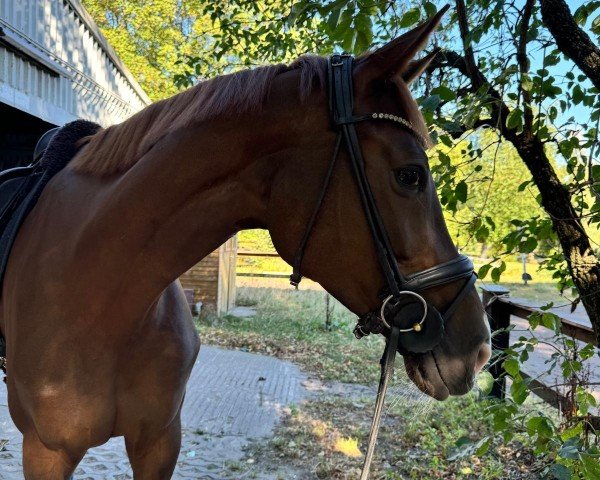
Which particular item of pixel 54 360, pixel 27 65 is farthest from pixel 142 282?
pixel 27 65

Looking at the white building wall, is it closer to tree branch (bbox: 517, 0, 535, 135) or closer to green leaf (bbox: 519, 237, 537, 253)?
tree branch (bbox: 517, 0, 535, 135)

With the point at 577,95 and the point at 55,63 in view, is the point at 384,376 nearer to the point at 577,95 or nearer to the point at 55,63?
the point at 577,95

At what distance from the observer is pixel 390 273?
1.25 m

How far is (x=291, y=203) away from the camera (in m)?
1.30

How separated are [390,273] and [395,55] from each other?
0.59m

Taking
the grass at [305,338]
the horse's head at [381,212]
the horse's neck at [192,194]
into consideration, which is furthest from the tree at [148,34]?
the horse's head at [381,212]

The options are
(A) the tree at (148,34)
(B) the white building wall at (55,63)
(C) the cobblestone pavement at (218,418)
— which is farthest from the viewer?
(A) the tree at (148,34)

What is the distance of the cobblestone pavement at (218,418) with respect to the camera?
12.9 feet

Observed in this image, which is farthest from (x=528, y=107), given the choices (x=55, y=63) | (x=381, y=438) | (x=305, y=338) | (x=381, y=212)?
(x=305, y=338)

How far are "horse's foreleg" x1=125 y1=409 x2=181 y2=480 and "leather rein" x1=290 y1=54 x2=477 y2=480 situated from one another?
1114mm

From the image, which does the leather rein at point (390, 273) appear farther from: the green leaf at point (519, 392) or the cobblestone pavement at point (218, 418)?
Answer: the cobblestone pavement at point (218, 418)

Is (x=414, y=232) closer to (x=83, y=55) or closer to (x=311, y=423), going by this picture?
(x=311, y=423)

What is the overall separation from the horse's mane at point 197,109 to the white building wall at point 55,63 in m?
4.95

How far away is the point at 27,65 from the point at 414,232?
265 inches
